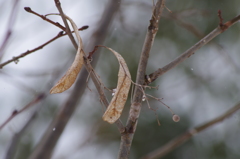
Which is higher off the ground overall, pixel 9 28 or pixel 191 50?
pixel 9 28

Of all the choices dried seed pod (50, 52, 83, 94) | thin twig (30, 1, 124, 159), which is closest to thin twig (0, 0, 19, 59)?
thin twig (30, 1, 124, 159)

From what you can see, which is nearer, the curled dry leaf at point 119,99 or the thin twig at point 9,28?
the curled dry leaf at point 119,99

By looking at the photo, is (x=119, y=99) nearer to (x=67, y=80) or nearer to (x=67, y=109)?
(x=67, y=80)

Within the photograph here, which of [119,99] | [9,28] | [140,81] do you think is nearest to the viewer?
[119,99]

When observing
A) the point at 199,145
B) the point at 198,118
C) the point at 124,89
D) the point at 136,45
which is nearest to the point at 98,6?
the point at 136,45

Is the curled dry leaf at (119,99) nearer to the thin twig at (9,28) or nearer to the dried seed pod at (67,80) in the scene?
the dried seed pod at (67,80)

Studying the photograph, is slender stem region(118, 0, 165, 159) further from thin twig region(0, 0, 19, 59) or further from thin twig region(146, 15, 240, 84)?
thin twig region(0, 0, 19, 59)

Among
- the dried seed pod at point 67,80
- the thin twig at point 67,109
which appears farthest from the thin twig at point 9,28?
the dried seed pod at point 67,80

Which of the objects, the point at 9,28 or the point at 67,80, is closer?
the point at 67,80

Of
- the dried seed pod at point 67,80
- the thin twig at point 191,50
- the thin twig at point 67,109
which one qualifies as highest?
the dried seed pod at point 67,80

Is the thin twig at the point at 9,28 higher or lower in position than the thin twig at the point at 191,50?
higher

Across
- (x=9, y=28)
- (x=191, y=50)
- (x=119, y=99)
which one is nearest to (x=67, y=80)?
(x=119, y=99)
